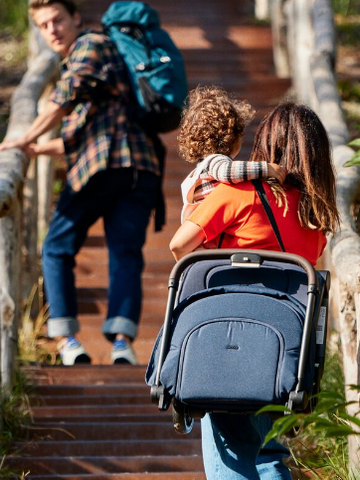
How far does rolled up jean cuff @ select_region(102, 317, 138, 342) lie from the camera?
5742 millimetres

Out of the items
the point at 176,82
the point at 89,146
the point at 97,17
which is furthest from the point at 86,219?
the point at 97,17

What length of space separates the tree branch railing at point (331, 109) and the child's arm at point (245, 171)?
593 mm

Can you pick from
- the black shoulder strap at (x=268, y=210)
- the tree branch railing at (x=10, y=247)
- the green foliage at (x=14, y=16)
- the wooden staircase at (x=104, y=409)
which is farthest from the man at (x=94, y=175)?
the green foliage at (x=14, y=16)

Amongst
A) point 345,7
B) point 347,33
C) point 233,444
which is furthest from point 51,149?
point 345,7

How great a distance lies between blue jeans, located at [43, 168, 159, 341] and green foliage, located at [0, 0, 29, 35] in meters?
8.01

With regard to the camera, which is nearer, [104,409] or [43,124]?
[104,409]

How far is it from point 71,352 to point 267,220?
8.73 ft

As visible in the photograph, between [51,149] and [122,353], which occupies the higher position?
[51,149]

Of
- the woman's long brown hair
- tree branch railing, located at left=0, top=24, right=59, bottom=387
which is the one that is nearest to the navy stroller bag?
the woman's long brown hair

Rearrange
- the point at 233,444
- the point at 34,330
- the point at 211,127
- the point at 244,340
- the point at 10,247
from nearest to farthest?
1. the point at 244,340
2. the point at 233,444
3. the point at 211,127
4. the point at 10,247
5. the point at 34,330

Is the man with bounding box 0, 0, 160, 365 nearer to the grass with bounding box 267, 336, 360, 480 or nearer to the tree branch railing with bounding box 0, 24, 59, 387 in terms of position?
the tree branch railing with bounding box 0, 24, 59, 387

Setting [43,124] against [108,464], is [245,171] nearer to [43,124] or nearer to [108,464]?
[108,464]

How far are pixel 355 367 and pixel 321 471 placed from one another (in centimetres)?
50

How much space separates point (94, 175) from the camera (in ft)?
18.7
